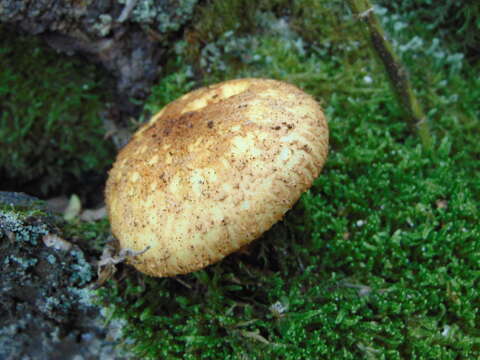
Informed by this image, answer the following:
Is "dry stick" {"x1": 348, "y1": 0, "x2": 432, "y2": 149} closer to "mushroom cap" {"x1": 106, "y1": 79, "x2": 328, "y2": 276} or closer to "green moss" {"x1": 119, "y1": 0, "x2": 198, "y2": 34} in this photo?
"mushroom cap" {"x1": 106, "y1": 79, "x2": 328, "y2": 276}

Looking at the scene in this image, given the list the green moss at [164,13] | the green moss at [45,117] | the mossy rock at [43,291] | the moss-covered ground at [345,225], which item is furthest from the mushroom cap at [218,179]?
the green moss at [45,117]

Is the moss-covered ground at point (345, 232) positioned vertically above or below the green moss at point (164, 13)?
below

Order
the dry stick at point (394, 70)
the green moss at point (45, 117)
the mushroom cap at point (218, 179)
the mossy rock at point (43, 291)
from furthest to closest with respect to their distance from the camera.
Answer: the green moss at point (45, 117) < the dry stick at point (394, 70) < the mossy rock at point (43, 291) < the mushroom cap at point (218, 179)

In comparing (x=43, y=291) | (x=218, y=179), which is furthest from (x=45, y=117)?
(x=218, y=179)

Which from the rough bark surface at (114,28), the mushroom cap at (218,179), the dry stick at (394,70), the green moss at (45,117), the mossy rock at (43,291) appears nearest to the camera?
the mushroom cap at (218,179)

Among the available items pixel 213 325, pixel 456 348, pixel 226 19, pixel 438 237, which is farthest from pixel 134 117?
pixel 456 348

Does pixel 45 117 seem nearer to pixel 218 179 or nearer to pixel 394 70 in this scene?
pixel 218 179

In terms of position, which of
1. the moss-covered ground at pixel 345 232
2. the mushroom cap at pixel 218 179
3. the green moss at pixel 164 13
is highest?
the green moss at pixel 164 13

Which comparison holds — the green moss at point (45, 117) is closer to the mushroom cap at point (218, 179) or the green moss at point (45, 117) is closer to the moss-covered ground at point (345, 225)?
the moss-covered ground at point (345, 225)

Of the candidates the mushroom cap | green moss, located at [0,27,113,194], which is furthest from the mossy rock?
green moss, located at [0,27,113,194]
